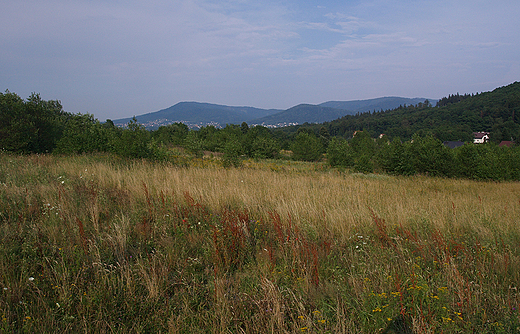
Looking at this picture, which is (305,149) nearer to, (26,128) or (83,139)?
(83,139)

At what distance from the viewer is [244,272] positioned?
276 cm

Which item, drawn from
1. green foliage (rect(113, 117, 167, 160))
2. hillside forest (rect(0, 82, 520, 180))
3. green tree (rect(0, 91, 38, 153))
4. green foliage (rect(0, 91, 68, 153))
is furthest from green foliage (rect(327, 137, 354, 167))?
green tree (rect(0, 91, 38, 153))

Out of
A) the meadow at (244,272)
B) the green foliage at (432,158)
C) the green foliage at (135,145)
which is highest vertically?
the green foliage at (135,145)

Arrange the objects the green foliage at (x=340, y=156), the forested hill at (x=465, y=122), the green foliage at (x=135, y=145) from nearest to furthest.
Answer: the green foliage at (x=135, y=145)
the green foliage at (x=340, y=156)
the forested hill at (x=465, y=122)

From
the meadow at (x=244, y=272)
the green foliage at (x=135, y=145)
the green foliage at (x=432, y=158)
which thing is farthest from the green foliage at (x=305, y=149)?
the meadow at (x=244, y=272)

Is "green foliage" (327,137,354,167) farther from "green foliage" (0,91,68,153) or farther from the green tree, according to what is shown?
the green tree

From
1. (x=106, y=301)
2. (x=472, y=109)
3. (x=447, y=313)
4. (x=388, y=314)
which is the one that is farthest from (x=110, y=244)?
(x=472, y=109)

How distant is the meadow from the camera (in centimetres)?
195

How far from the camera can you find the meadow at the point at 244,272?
1.95 metres

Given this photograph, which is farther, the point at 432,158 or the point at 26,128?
the point at 432,158

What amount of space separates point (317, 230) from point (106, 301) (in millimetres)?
2646

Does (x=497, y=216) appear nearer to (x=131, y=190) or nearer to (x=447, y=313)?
(x=447, y=313)

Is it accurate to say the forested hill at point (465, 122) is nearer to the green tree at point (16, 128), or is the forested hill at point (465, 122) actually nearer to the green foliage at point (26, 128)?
the green foliage at point (26, 128)

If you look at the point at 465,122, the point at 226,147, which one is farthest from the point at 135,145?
the point at 465,122
